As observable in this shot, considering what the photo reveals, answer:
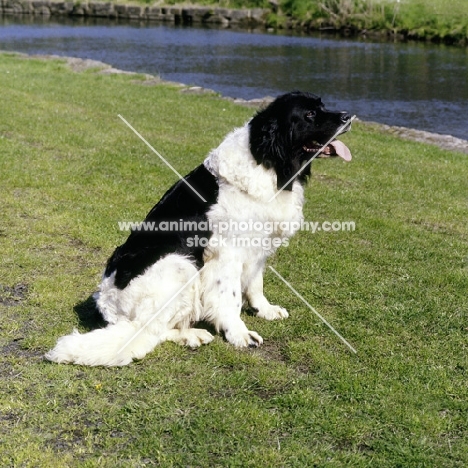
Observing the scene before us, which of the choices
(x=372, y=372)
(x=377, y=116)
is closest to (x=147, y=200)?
(x=372, y=372)

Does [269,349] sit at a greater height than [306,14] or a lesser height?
lesser

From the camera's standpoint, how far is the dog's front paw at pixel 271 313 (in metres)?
5.59

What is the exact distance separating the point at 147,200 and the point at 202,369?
14.6 feet

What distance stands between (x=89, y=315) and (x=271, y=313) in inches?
60.8

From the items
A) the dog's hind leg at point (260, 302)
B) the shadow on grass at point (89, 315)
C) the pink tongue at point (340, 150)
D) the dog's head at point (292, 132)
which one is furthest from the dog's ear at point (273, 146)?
the shadow on grass at point (89, 315)

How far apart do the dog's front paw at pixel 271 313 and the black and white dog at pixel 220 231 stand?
0.47 meters

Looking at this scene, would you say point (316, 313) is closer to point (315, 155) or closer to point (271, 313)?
point (271, 313)

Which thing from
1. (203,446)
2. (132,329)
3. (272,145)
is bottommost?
(203,446)

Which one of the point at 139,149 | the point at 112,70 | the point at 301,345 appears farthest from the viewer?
the point at 112,70

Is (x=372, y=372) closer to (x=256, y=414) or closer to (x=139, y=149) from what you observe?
(x=256, y=414)

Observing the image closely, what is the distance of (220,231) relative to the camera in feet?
16.6

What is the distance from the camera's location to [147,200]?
8.82 m

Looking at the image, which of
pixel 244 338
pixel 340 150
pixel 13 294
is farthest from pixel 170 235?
pixel 13 294

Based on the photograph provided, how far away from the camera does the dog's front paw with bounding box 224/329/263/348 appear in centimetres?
506
